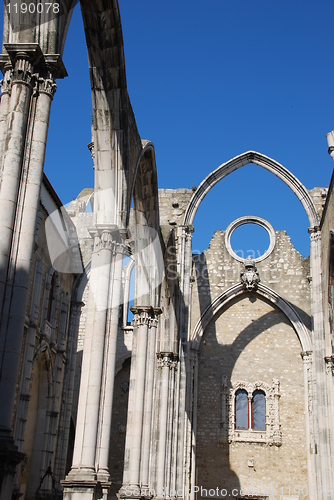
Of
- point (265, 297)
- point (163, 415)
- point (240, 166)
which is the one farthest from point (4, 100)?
point (265, 297)

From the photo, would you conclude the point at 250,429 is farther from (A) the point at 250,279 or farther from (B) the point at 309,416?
(A) the point at 250,279

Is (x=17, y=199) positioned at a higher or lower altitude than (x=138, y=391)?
higher

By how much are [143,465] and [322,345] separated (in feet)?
21.7

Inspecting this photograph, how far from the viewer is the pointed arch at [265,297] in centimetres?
1742

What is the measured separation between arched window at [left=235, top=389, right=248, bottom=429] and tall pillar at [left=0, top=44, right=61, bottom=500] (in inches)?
508

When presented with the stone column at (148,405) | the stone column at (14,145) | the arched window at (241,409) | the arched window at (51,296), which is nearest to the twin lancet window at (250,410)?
the arched window at (241,409)

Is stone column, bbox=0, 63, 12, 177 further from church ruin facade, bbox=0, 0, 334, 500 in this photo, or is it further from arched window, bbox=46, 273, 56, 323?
arched window, bbox=46, 273, 56, 323

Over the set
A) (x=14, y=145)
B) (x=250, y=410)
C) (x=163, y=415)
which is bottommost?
(x=163, y=415)

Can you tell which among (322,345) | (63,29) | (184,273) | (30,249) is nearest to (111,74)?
(63,29)

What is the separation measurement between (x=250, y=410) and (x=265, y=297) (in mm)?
3341

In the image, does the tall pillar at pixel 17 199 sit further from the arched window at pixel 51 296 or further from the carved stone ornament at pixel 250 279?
the carved stone ornament at pixel 250 279

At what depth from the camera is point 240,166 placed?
719 inches

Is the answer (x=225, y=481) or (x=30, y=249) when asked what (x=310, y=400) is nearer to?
(x=225, y=481)

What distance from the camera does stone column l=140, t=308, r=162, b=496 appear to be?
11500 millimetres
